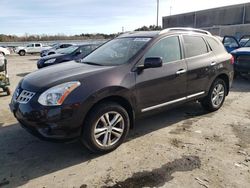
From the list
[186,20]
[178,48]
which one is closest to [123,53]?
[178,48]

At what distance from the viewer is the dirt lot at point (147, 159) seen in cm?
294

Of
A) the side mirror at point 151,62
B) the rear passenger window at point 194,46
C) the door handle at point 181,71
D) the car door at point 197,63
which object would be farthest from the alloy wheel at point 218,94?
the side mirror at point 151,62

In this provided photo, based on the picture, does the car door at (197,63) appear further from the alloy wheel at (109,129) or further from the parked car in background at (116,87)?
the alloy wheel at (109,129)

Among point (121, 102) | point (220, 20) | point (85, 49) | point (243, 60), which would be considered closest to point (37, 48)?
point (85, 49)

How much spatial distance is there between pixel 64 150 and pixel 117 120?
3.13 ft

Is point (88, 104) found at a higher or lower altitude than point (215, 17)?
lower

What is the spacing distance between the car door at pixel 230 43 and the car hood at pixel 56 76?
30.2 ft

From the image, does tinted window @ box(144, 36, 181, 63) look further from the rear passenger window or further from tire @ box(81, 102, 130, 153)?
tire @ box(81, 102, 130, 153)

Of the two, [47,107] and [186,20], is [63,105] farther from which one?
[186,20]

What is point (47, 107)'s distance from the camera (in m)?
3.06

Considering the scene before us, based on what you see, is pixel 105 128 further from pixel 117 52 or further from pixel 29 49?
pixel 29 49

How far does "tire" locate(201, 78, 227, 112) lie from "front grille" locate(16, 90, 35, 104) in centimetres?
351

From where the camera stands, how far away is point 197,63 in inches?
182

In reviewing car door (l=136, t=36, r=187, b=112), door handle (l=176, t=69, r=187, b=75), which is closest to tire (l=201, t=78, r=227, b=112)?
car door (l=136, t=36, r=187, b=112)
